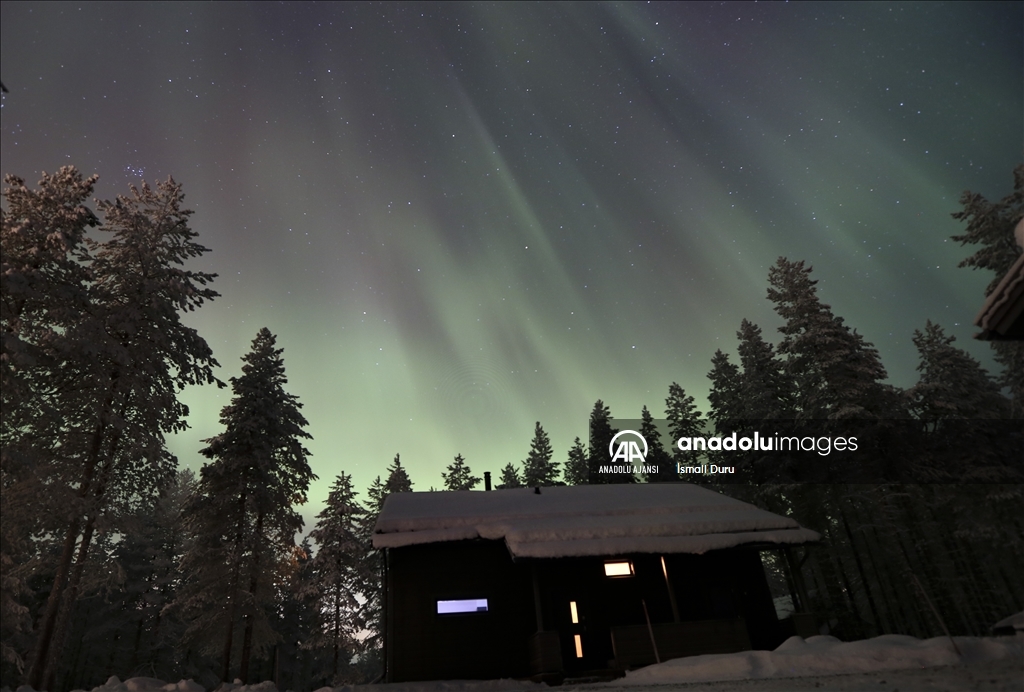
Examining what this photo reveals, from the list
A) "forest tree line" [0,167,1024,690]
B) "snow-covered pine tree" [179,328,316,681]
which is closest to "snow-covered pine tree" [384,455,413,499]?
"forest tree line" [0,167,1024,690]

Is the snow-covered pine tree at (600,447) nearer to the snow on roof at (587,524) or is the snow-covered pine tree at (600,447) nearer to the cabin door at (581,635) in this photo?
the snow on roof at (587,524)

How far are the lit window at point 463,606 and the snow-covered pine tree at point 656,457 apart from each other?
21915 mm

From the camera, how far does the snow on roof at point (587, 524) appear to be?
53.2 ft

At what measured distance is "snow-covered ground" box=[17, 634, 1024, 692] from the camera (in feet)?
27.1

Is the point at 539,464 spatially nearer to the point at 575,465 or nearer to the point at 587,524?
the point at 575,465

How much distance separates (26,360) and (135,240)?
6.89m

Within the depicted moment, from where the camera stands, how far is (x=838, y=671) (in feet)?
34.2

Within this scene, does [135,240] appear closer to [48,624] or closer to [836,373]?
[48,624]

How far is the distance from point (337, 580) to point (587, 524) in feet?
65.5

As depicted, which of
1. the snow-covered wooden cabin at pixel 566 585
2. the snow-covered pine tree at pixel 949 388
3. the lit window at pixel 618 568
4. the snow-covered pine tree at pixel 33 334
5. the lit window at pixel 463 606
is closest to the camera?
the snow-covered pine tree at pixel 33 334

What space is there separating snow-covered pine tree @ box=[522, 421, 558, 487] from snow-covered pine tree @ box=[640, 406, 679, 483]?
761 cm

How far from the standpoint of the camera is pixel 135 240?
18.0 metres

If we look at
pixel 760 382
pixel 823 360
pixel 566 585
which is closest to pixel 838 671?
pixel 566 585

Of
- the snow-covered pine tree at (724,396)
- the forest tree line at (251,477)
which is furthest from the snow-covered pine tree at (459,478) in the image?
the snow-covered pine tree at (724,396)
